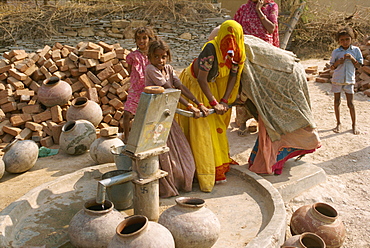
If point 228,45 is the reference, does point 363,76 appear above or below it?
below

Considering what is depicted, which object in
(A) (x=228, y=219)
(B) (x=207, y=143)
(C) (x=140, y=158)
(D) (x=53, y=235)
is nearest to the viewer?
(C) (x=140, y=158)

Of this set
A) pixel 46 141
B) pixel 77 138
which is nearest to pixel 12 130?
pixel 46 141

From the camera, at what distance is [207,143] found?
12.6 feet

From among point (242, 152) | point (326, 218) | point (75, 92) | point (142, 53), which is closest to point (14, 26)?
point (75, 92)

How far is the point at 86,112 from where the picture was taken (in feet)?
19.5

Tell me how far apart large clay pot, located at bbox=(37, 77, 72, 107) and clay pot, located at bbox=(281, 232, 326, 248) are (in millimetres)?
4722

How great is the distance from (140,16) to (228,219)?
9573mm

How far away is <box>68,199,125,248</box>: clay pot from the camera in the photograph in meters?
2.60

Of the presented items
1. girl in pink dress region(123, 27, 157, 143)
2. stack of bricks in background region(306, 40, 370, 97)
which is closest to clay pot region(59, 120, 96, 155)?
girl in pink dress region(123, 27, 157, 143)

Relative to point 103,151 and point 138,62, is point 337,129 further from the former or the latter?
point 103,151

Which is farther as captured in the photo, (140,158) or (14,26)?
(14,26)

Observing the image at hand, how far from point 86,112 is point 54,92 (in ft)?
2.55

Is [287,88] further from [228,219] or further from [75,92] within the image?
[75,92]

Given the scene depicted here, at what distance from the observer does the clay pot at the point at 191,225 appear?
8.75ft
